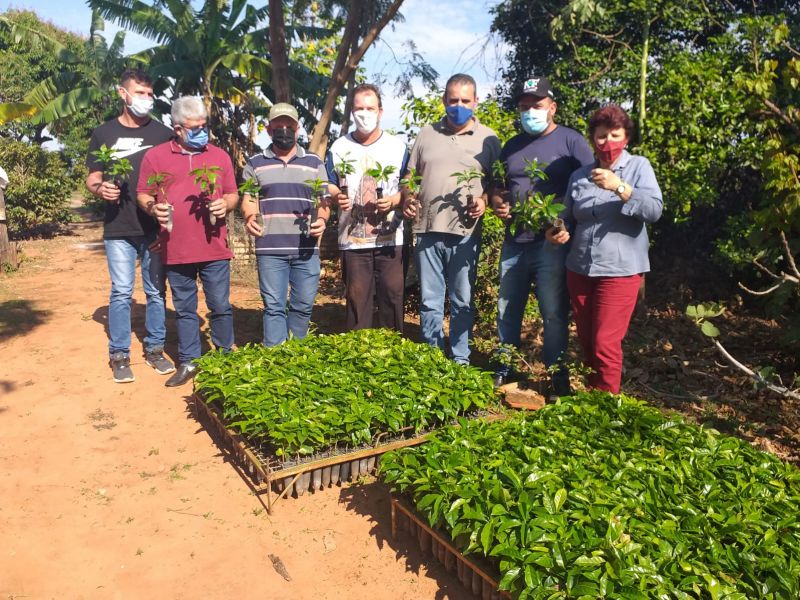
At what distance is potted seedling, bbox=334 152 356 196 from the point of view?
462cm

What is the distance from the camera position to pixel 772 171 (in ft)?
13.1

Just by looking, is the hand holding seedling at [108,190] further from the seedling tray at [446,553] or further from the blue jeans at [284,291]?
the seedling tray at [446,553]

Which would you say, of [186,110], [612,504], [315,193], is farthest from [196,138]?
[612,504]

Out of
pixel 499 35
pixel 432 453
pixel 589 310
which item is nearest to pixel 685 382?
pixel 589 310

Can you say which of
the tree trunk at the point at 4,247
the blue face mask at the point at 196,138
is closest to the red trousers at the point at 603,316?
the blue face mask at the point at 196,138

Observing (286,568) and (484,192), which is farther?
(484,192)

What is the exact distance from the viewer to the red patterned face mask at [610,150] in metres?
3.76

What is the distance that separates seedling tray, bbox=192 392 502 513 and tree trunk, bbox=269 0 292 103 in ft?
25.6

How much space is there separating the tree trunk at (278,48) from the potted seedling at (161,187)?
605cm

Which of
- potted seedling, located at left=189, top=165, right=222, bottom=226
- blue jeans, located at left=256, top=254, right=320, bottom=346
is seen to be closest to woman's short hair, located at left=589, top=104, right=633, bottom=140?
blue jeans, located at left=256, top=254, right=320, bottom=346

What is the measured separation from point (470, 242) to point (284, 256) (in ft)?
4.85

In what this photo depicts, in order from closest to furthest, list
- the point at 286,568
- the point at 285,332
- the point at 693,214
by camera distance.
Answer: the point at 286,568 → the point at 285,332 → the point at 693,214

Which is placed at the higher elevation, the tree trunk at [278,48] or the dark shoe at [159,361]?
the tree trunk at [278,48]

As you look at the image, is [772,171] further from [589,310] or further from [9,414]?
[9,414]
